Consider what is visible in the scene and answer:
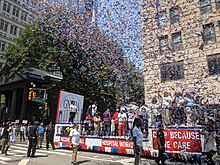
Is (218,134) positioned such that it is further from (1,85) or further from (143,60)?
(1,85)

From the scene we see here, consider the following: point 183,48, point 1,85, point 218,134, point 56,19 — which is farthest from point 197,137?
point 1,85

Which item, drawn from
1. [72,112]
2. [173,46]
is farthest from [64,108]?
[173,46]

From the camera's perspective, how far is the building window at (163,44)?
9.70 metres

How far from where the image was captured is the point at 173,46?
981 cm

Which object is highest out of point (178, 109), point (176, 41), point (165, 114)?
point (176, 41)

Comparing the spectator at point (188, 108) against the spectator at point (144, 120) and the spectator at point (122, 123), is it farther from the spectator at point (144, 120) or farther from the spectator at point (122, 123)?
the spectator at point (122, 123)

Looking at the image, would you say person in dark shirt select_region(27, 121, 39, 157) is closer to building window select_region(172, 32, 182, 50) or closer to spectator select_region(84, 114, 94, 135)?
spectator select_region(84, 114, 94, 135)

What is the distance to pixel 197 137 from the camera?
8773 mm

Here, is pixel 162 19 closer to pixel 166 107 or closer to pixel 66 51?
pixel 166 107

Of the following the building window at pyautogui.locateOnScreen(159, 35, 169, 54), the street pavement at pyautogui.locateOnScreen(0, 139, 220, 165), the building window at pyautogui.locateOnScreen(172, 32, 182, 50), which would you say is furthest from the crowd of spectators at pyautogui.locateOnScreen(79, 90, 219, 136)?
the building window at pyautogui.locateOnScreen(172, 32, 182, 50)

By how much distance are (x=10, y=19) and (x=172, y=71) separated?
155 feet

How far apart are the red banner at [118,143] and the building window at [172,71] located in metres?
3.85

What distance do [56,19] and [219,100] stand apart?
17.2 m

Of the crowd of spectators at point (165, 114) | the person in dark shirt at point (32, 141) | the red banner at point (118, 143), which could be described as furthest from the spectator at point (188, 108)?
the person in dark shirt at point (32, 141)
